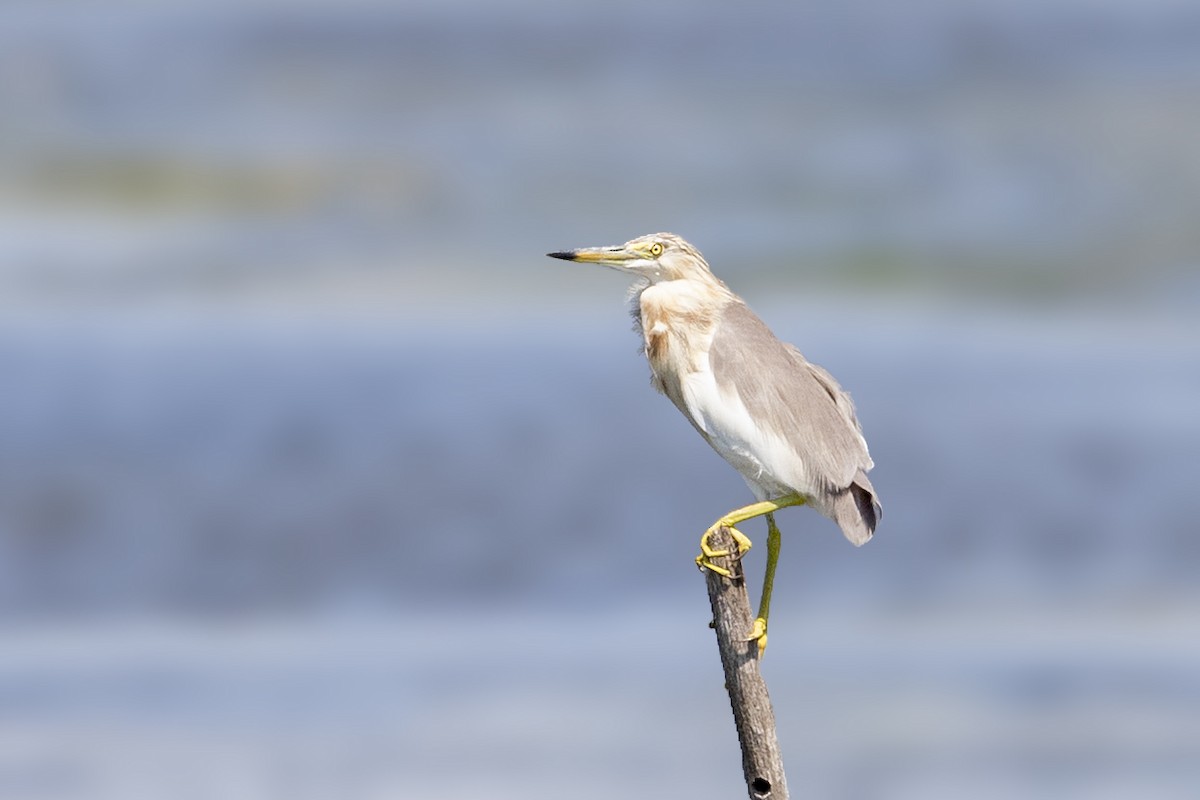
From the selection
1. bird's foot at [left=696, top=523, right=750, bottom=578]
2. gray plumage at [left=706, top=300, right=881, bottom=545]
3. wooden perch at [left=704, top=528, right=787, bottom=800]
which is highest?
gray plumage at [left=706, top=300, right=881, bottom=545]

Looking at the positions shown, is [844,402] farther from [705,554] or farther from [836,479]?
[705,554]

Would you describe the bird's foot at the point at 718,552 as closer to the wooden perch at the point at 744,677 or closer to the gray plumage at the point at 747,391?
the wooden perch at the point at 744,677

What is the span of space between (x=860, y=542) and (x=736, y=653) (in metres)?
0.71

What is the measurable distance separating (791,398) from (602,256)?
1.12 m

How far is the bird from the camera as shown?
6.70m

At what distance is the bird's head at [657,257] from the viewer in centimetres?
723

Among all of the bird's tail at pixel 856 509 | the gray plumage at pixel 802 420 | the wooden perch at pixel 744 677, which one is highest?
the gray plumage at pixel 802 420

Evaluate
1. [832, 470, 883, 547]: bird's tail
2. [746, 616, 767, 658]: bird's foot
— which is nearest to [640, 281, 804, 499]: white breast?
[832, 470, 883, 547]: bird's tail

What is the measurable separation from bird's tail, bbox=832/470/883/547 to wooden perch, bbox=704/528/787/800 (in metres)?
0.50

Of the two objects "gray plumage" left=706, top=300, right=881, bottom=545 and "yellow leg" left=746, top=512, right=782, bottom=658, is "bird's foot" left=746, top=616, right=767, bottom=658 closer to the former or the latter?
"yellow leg" left=746, top=512, right=782, bottom=658

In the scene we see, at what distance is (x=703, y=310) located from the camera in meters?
7.06

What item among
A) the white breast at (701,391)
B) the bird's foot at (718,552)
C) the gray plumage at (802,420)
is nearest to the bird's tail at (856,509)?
the gray plumage at (802,420)

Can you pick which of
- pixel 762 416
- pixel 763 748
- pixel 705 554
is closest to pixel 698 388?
pixel 762 416

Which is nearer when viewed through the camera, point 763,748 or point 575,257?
point 763,748
